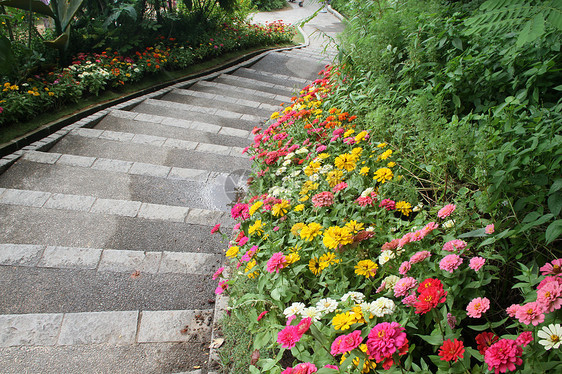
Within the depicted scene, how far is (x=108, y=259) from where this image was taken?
3.08 metres

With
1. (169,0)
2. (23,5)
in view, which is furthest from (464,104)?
(169,0)

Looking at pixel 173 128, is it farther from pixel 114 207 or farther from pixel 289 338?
pixel 289 338

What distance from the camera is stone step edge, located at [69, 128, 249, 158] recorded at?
5098 millimetres

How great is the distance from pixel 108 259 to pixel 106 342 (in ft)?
2.86

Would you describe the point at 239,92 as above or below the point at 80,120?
above

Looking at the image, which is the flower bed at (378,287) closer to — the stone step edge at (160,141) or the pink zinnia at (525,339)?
the pink zinnia at (525,339)

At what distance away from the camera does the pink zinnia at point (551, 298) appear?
115cm

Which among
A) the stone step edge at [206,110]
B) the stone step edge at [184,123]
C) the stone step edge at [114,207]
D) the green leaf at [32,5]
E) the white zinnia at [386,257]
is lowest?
the stone step edge at [114,207]

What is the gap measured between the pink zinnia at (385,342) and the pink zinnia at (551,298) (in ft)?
1.42

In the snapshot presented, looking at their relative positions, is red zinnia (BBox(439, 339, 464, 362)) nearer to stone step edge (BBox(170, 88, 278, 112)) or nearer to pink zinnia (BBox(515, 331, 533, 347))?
pink zinnia (BBox(515, 331, 533, 347))

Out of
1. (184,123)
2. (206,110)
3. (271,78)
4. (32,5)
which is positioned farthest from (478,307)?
(271,78)

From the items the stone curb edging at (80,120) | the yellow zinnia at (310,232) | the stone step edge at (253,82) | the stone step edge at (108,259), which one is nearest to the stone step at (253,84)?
the stone step edge at (253,82)

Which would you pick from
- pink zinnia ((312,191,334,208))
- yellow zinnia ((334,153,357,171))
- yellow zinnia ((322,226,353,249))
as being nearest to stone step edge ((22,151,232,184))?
yellow zinnia ((334,153,357,171))

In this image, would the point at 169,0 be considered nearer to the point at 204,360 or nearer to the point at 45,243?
the point at 45,243
